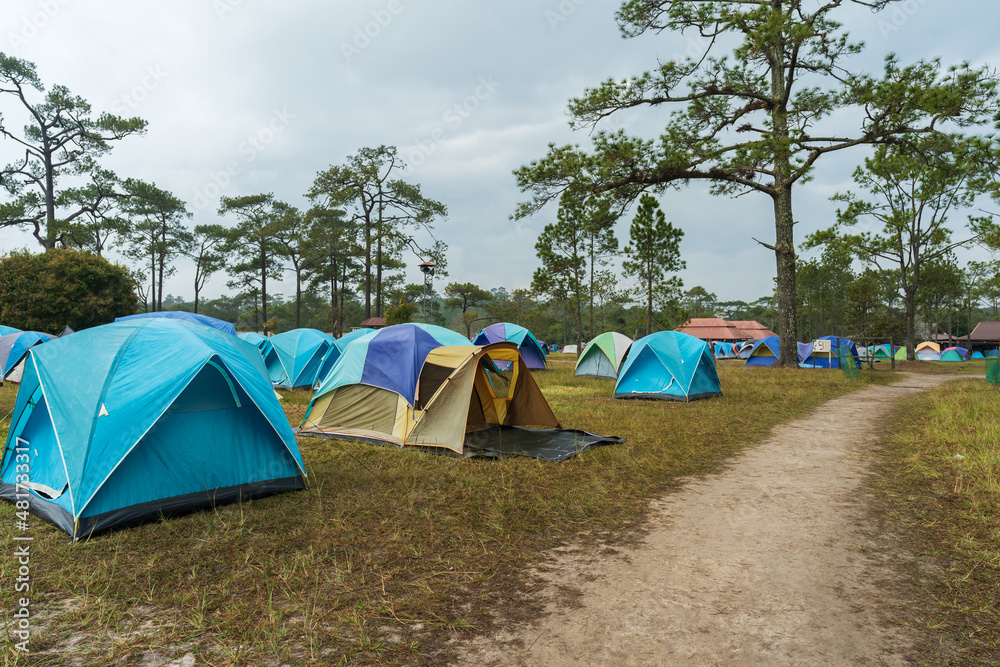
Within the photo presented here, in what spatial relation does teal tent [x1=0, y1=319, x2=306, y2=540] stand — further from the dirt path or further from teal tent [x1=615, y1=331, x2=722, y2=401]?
teal tent [x1=615, y1=331, x2=722, y2=401]

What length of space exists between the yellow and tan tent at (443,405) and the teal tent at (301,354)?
667cm

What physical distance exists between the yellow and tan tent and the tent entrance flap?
0.41ft

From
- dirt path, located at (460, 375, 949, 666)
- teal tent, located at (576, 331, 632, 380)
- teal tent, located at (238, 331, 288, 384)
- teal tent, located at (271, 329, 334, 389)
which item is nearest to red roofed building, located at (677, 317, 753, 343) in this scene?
teal tent, located at (576, 331, 632, 380)

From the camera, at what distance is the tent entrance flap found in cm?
667

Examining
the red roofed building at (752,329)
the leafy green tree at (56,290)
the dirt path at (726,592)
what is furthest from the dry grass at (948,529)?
the red roofed building at (752,329)

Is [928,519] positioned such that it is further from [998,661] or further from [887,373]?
[887,373]

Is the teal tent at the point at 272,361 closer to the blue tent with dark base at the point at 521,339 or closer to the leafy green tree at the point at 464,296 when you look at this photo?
the blue tent with dark base at the point at 521,339

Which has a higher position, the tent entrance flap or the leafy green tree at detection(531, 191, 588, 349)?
the leafy green tree at detection(531, 191, 588, 349)

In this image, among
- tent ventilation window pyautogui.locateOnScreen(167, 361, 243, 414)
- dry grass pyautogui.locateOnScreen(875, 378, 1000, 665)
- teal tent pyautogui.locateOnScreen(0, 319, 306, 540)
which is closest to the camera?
dry grass pyautogui.locateOnScreen(875, 378, 1000, 665)

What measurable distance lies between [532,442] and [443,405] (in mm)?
1361

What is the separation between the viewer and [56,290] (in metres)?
22.8

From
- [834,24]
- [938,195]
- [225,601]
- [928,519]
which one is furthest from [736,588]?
[938,195]

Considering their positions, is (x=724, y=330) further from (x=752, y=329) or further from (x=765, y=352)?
(x=765, y=352)

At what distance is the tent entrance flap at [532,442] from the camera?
6.67 m
